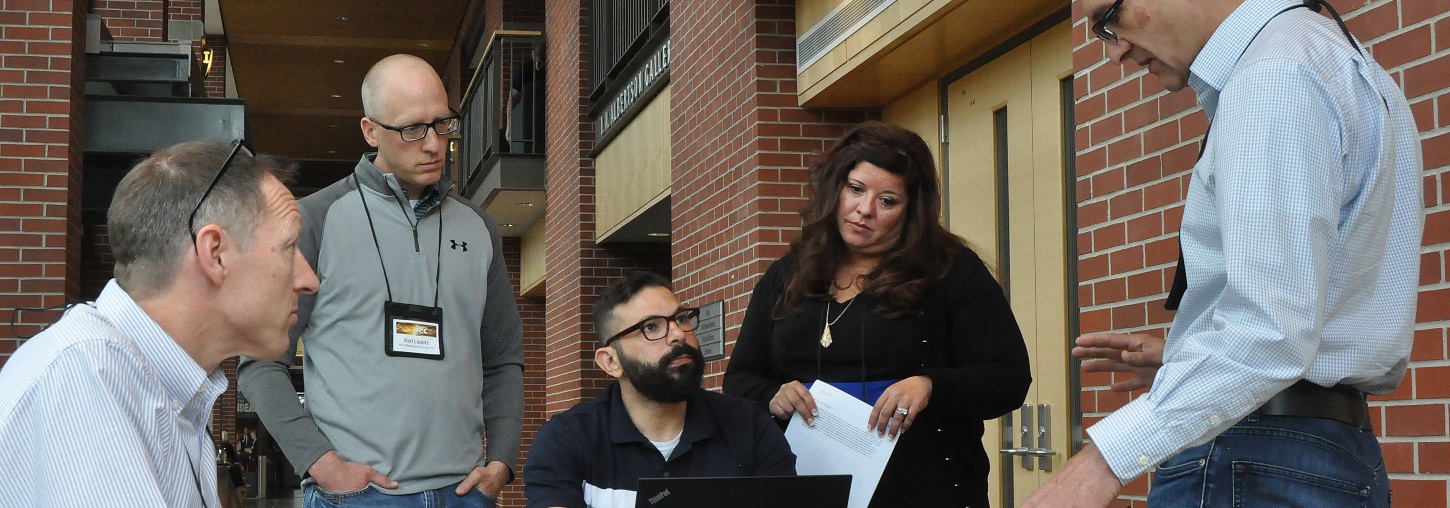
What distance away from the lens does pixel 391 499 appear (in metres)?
3.00

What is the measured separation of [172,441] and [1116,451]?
1199 millimetres

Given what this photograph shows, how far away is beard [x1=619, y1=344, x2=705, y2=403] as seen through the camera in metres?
3.19

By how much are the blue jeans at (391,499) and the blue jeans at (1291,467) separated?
5.75 ft

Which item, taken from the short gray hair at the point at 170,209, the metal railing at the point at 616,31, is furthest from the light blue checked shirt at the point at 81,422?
the metal railing at the point at 616,31

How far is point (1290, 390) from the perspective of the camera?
1804 mm

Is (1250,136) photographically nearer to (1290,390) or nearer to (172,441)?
(1290,390)

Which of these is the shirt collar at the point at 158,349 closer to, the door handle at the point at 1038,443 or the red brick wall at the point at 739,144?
the door handle at the point at 1038,443

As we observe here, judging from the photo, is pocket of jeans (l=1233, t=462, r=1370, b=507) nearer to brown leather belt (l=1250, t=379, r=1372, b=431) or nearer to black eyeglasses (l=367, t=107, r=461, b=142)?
brown leather belt (l=1250, t=379, r=1372, b=431)

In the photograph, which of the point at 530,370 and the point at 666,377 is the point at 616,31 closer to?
the point at 530,370

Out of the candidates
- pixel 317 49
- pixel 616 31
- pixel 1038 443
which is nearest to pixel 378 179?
pixel 1038 443

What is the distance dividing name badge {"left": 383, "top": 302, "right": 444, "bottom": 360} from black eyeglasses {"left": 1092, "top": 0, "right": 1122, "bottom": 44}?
68.8 inches

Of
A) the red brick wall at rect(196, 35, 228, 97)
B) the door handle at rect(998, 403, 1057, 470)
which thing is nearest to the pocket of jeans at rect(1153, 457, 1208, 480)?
the door handle at rect(998, 403, 1057, 470)

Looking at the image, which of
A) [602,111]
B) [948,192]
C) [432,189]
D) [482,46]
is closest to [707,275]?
[948,192]

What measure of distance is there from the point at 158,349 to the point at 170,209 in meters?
0.20
